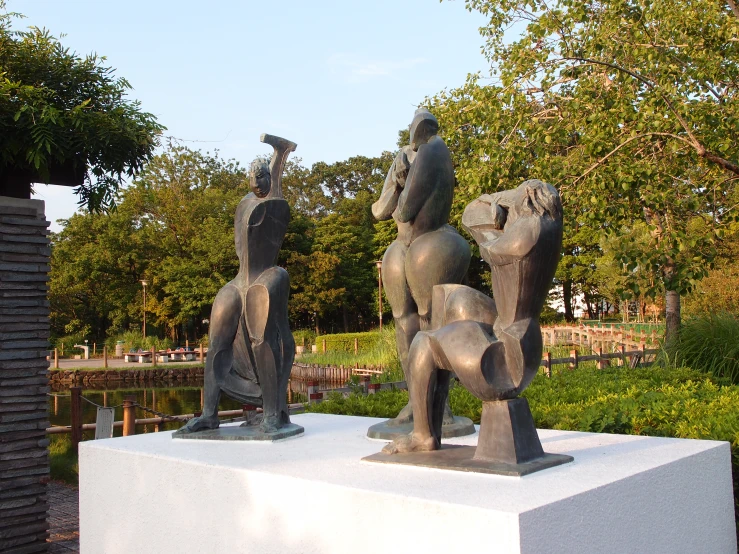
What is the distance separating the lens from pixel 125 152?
660cm

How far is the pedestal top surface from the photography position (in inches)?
122

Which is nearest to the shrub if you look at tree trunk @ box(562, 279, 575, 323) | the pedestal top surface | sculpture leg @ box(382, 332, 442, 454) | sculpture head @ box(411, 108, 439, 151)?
tree trunk @ box(562, 279, 575, 323)

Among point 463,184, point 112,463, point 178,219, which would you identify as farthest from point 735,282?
point 178,219

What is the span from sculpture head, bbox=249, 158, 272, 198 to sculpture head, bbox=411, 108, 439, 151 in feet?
3.53

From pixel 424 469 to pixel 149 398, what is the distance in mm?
19301

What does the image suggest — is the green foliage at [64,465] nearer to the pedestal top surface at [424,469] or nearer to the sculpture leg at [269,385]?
the pedestal top surface at [424,469]

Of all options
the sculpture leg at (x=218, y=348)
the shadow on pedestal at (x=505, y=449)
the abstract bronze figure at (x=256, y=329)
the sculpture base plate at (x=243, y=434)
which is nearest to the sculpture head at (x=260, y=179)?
the abstract bronze figure at (x=256, y=329)

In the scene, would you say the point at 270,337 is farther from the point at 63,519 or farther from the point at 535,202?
the point at 63,519

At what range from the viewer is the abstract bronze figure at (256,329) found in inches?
196

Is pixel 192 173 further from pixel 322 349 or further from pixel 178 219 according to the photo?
pixel 322 349

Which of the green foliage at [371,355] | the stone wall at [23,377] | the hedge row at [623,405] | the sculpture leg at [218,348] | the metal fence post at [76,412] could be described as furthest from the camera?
the green foliage at [371,355]

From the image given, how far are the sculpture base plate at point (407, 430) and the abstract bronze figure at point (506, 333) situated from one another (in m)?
0.93

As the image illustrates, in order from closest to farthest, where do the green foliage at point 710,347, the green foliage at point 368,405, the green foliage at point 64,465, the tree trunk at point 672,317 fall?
the green foliage at point 368,405, the green foliage at point 710,347, the green foliage at point 64,465, the tree trunk at point 672,317

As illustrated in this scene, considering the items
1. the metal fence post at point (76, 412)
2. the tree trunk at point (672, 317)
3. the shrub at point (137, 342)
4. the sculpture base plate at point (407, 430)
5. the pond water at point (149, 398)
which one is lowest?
the pond water at point (149, 398)
